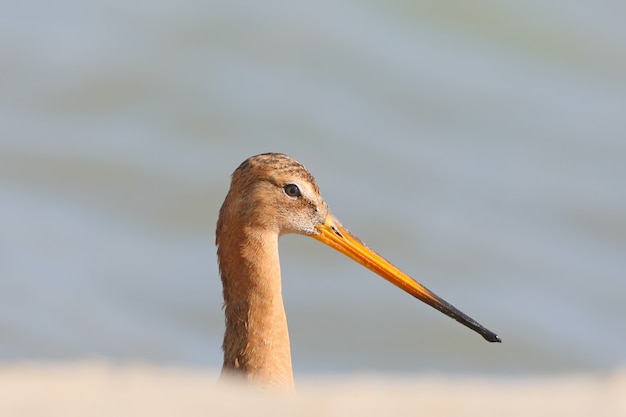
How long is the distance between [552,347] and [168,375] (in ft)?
21.6

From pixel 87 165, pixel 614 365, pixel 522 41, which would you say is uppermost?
pixel 522 41

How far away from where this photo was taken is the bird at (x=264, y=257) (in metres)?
5.55

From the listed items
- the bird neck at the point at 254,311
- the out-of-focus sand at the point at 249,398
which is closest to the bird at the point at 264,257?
the bird neck at the point at 254,311

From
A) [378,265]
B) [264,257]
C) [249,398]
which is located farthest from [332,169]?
[249,398]

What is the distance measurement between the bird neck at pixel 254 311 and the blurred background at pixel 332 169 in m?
3.12

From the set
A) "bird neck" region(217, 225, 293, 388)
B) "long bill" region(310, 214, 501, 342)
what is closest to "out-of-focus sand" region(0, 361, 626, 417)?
"bird neck" region(217, 225, 293, 388)

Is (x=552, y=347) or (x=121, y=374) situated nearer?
(x=121, y=374)

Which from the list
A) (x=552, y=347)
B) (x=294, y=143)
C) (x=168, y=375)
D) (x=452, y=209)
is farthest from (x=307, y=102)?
(x=168, y=375)

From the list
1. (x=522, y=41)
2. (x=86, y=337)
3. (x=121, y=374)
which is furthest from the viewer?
(x=522, y=41)

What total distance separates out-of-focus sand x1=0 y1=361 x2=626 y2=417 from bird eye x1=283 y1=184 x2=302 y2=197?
257 cm

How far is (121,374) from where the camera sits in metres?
3.19

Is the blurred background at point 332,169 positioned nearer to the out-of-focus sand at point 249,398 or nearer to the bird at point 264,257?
the bird at point 264,257

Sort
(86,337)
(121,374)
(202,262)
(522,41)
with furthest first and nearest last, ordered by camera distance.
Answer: (522,41) < (202,262) < (86,337) < (121,374)

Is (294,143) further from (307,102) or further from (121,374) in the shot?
(121,374)
